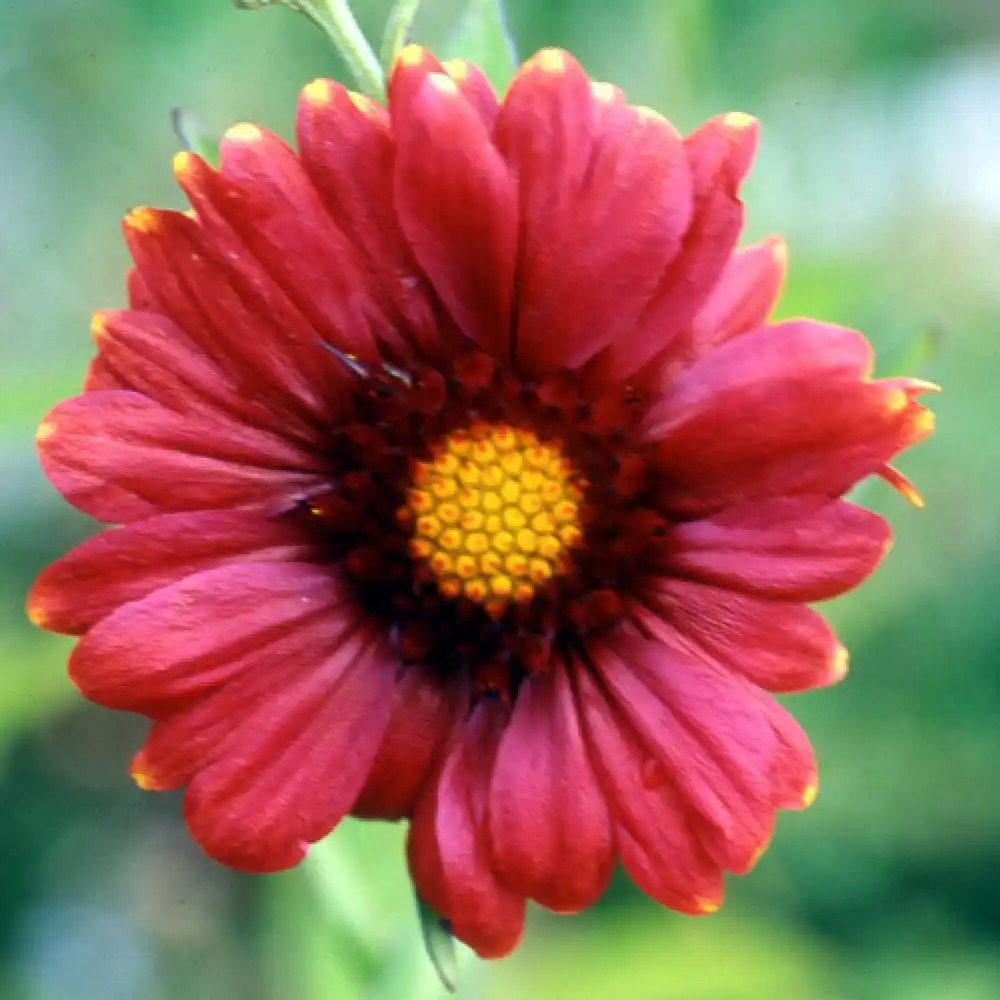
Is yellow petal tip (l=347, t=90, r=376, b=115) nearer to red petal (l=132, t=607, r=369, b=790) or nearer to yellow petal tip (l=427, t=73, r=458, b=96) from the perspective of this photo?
yellow petal tip (l=427, t=73, r=458, b=96)

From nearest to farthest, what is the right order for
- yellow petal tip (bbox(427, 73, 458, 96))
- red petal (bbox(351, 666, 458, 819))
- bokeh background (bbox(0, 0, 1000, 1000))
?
yellow petal tip (bbox(427, 73, 458, 96)) < red petal (bbox(351, 666, 458, 819)) < bokeh background (bbox(0, 0, 1000, 1000))

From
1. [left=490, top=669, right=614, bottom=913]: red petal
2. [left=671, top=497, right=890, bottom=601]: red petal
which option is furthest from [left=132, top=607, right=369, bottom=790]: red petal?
[left=671, top=497, right=890, bottom=601]: red petal

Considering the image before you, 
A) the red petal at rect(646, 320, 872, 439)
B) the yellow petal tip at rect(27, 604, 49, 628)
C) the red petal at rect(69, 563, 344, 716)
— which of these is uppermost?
the red petal at rect(646, 320, 872, 439)

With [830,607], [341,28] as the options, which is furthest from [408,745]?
[830,607]

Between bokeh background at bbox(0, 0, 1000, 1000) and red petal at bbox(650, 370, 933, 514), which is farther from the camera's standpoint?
bokeh background at bbox(0, 0, 1000, 1000)

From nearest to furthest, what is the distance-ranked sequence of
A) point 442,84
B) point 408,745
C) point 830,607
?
point 442,84, point 408,745, point 830,607

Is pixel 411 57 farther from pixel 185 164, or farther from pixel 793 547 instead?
pixel 793 547

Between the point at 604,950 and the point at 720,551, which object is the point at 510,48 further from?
the point at 604,950
